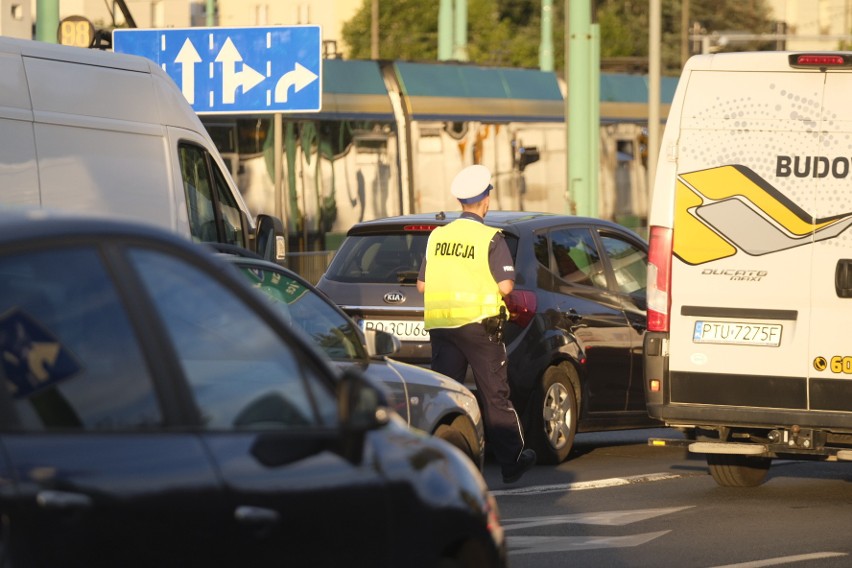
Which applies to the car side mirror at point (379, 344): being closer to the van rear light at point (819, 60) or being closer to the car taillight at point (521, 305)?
the car taillight at point (521, 305)

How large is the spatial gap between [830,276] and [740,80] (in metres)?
Answer: 1.15

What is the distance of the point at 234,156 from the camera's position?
78.0 ft

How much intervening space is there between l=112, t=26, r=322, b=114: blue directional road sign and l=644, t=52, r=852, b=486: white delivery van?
31.2 feet

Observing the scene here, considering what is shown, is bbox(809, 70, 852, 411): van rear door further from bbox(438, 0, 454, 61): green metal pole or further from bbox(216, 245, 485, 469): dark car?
bbox(438, 0, 454, 61): green metal pole

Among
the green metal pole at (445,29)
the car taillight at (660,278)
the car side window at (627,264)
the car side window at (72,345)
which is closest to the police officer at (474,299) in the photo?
the car taillight at (660,278)

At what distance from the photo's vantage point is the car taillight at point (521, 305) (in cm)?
1022

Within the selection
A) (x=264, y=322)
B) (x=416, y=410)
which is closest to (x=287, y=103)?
(x=416, y=410)

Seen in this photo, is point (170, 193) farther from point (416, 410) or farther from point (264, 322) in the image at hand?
point (264, 322)

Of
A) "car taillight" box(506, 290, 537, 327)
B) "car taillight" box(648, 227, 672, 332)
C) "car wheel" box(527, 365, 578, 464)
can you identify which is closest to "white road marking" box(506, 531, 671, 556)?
"car taillight" box(648, 227, 672, 332)

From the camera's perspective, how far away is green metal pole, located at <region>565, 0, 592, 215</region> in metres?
22.6

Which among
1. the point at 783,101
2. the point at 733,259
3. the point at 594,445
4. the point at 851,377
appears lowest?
the point at 594,445

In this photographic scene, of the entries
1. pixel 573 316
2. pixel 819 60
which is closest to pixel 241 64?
pixel 573 316

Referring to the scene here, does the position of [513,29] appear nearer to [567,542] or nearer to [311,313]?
[311,313]

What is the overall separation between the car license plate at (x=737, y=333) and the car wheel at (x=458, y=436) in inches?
63.9
